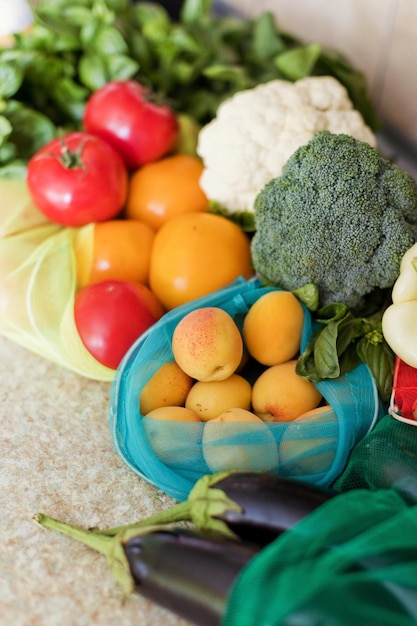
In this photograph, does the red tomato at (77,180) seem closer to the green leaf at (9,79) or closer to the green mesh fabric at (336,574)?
the green leaf at (9,79)

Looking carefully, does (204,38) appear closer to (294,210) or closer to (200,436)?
(294,210)

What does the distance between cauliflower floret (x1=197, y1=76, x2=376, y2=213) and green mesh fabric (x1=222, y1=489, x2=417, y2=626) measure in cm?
55

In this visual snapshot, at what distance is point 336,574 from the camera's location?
0.52 metres

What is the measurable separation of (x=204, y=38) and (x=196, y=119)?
0.19 m

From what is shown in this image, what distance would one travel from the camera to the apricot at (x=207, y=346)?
0.75 meters

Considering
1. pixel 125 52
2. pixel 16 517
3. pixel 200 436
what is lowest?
pixel 16 517

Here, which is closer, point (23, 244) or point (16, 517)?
point (16, 517)

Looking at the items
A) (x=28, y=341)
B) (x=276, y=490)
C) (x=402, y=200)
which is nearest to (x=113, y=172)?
(x=28, y=341)

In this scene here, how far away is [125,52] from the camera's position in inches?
46.3

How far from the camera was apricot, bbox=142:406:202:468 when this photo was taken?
71 cm

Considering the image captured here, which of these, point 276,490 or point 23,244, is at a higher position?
point 276,490

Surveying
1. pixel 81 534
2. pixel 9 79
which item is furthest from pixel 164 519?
pixel 9 79

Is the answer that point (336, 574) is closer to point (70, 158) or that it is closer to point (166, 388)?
point (166, 388)

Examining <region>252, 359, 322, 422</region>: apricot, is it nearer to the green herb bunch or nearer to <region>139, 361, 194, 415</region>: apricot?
<region>139, 361, 194, 415</region>: apricot
